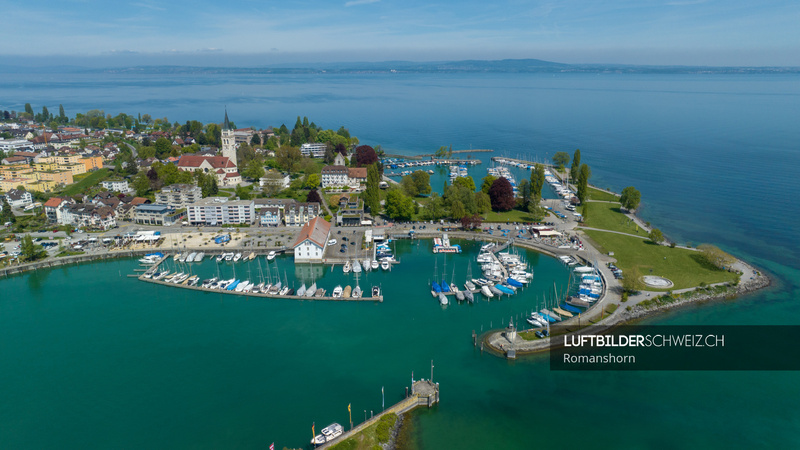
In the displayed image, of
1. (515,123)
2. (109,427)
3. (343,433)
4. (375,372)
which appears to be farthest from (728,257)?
(515,123)

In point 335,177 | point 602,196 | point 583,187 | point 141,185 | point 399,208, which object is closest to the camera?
point 399,208

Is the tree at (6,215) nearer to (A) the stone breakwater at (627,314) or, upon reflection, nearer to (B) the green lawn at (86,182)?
(B) the green lawn at (86,182)

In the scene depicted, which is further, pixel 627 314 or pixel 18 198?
pixel 18 198

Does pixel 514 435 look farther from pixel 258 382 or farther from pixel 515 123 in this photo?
pixel 515 123

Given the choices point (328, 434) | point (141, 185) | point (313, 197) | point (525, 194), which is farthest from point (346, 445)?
point (141, 185)

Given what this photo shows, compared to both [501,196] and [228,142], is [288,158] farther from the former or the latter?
[501,196]

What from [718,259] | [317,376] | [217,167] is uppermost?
[217,167]

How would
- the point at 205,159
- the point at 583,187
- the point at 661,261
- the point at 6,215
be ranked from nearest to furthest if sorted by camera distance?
the point at 661,261
the point at 6,215
the point at 583,187
the point at 205,159
